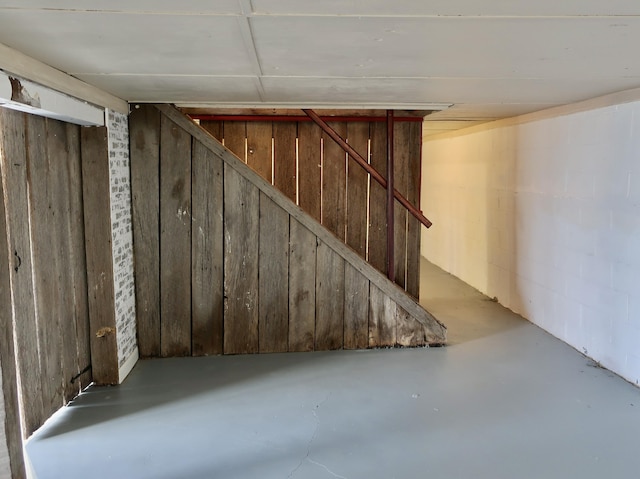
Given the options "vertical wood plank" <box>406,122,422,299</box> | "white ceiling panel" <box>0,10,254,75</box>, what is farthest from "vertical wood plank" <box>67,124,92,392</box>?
"vertical wood plank" <box>406,122,422,299</box>

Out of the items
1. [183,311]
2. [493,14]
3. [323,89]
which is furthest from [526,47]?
[183,311]

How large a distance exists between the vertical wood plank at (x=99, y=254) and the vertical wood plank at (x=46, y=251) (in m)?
0.27

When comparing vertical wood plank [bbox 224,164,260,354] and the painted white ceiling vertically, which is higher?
the painted white ceiling

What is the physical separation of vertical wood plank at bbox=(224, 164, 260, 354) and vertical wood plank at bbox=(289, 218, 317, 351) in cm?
27

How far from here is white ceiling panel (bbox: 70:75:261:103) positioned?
282 centimetres

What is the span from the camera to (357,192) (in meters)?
4.59

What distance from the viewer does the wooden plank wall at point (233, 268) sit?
384 centimetres

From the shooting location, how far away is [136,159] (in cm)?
381

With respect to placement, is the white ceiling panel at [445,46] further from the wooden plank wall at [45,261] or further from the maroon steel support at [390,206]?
the maroon steel support at [390,206]

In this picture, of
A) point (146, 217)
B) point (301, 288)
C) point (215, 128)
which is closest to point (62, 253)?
point (146, 217)

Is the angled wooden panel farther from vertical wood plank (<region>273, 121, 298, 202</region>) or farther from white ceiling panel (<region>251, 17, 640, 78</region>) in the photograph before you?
white ceiling panel (<region>251, 17, 640, 78</region>)

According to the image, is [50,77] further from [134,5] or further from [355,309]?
[355,309]

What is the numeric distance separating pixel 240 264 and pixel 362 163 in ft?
4.41

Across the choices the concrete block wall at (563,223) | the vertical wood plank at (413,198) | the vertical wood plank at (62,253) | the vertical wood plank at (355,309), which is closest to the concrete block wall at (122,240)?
the vertical wood plank at (62,253)
